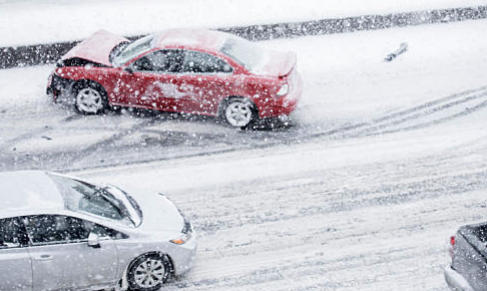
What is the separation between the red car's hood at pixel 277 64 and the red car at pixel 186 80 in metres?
0.02

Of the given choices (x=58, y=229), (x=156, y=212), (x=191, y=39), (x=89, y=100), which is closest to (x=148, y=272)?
(x=156, y=212)

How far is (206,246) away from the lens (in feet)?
27.9

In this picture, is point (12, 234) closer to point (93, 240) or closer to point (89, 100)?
point (93, 240)

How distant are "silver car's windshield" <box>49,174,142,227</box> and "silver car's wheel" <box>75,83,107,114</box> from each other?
396 centimetres

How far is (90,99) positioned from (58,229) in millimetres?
5194

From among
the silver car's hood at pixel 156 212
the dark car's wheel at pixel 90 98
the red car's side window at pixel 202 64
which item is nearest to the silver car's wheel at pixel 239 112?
the red car's side window at pixel 202 64

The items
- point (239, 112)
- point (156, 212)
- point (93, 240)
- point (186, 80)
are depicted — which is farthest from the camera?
point (239, 112)

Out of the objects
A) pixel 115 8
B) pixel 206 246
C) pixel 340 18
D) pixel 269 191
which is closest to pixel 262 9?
pixel 340 18

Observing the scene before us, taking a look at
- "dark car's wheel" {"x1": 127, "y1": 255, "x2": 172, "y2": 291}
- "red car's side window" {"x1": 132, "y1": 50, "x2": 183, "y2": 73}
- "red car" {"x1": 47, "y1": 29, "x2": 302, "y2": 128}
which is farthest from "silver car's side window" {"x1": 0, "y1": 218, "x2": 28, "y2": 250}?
"red car's side window" {"x1": 132, "y1": 50, "x2": 183, "y2": 73}

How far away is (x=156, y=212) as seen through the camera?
8086 mm

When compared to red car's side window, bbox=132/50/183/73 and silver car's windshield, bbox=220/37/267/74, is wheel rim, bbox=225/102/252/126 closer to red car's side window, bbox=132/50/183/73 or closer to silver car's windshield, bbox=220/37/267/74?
silver car's windshield, bbox=220/37/267/74

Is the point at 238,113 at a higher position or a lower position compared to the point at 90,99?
higher

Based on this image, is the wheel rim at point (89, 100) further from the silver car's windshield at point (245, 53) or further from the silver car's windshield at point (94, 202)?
the silver car's windshield at point (94, 202)

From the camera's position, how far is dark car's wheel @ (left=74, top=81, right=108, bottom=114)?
38.7 ft
